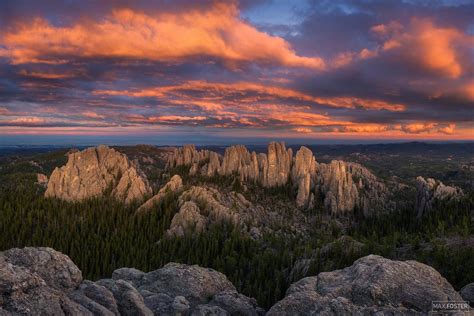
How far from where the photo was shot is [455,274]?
7462cm

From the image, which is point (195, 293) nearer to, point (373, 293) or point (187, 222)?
point (373, 293)

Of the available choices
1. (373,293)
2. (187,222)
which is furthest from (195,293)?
(187,222)

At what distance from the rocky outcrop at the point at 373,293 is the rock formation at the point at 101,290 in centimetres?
667

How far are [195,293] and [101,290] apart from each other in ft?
44.0

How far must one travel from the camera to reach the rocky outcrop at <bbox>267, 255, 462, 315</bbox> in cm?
3050

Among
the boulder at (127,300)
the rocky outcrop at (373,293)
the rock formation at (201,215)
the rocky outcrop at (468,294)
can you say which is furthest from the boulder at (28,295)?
the rock formation at (201,215)

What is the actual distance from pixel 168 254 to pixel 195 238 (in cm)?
1643

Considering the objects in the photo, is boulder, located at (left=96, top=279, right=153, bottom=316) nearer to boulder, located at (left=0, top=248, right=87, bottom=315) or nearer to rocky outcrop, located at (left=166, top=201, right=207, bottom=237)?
boulder, located at (left=0, top=248, right=87, bottom=315)

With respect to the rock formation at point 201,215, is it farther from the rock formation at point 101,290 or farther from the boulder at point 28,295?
the boulder at point 28,295

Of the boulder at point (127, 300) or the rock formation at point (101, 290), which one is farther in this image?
the boulder at point (127, 300)

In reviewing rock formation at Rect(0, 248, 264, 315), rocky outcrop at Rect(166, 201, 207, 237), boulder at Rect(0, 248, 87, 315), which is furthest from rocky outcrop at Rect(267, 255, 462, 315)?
rocky outcrop at Rect(166, 201, 207, 237)

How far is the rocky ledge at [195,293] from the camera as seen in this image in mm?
22922

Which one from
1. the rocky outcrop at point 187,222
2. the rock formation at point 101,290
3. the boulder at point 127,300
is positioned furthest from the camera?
the rocky outcrop at point 187,222

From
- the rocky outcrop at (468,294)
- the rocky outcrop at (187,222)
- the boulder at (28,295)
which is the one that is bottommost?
the rocky outcrop at (187,222)
